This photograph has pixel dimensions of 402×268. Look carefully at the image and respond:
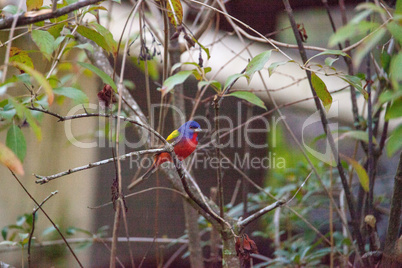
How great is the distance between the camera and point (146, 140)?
1.82 m

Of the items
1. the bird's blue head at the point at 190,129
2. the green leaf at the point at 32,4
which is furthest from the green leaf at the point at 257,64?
the bird's blue head at the point at 190,129

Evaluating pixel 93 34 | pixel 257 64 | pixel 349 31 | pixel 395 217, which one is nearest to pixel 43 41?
pixel 93 34

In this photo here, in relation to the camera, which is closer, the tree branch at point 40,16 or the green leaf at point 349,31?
the green leaf at point 349,31

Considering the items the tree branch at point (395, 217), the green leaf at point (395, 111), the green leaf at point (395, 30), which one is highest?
the green leaf at point (395, 30)

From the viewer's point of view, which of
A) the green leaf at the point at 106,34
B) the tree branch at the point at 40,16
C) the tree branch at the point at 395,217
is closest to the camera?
the tree branch at the point at 40,16

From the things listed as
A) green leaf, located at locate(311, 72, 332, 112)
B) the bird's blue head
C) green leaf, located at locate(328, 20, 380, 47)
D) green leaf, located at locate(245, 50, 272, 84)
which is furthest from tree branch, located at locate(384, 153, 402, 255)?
the bird's blue head

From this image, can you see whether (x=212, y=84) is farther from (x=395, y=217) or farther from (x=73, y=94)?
(x=395, y=217)

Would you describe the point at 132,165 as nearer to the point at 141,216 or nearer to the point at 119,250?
the point at 141,216

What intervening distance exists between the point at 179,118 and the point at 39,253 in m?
1.45

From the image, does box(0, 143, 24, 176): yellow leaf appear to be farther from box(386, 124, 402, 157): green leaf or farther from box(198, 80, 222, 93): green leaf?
box(386, 124, 402, 157): green leaf

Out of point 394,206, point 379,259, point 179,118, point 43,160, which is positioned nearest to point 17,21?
point 179,118

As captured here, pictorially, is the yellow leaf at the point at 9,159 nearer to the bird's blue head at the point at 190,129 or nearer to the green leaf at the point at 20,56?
the green leaf at the point at 20,56

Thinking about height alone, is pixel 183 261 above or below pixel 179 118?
below

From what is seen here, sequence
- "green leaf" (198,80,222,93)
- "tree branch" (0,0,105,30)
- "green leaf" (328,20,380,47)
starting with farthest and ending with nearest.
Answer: "green leaf" (198,80,222,93) → "tree branch" (0,0,105,30) → "green leaf" (328,20,380,47)
